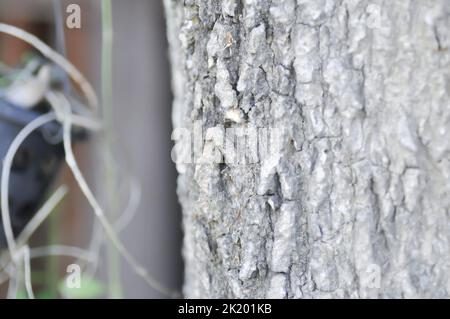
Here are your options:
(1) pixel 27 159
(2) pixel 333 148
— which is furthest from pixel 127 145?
(2) pixel 333 148

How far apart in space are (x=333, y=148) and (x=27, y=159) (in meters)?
0.56

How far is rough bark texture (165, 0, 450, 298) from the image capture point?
501mm

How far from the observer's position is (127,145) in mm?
1033

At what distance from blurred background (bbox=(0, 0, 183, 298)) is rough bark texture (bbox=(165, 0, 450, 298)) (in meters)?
0.41

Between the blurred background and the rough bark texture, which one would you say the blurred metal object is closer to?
the blurred background

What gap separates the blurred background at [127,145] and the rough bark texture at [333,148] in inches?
16.2

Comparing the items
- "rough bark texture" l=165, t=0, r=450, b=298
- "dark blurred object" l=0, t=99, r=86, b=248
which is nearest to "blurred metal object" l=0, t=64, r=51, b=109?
"dark blurred object" l=0, t=99, r=86, b=248

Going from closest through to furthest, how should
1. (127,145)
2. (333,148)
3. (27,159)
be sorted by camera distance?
(333,148) < (27,159) < (127,145)

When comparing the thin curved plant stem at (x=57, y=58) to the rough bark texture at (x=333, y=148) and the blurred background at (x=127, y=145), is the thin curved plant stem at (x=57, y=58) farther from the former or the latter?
the rough bark texture at (x=333, y=148)

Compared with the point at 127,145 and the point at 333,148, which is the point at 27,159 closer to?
the point at 127,145

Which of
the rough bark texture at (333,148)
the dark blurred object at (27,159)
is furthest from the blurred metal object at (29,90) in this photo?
the rough bark texture at (333,148)

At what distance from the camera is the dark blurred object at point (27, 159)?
0.88 meters

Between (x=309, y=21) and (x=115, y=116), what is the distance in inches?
22.2
